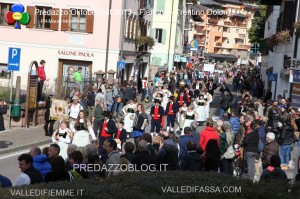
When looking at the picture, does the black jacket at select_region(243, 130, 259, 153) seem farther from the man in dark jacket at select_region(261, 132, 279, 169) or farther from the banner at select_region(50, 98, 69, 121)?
the banner at select_region(50, 98, 69, 121)

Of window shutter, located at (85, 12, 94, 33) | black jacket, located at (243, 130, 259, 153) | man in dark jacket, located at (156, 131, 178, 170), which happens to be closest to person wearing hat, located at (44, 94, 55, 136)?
black jacket, located at (243, 130, 259, 153)

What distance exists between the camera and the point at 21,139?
24141 mm

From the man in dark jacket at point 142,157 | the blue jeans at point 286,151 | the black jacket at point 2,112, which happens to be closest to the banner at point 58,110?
the black jacket at point 2,112

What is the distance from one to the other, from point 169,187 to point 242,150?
778cm

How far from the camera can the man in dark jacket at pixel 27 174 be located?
10.7 metres

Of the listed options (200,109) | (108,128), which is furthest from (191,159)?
(200,109)

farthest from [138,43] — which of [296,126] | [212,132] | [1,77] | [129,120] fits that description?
[212,132]

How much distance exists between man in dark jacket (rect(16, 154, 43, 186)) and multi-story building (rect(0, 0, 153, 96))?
29972 mm

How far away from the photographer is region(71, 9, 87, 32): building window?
41219 mm

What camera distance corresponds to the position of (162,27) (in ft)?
240

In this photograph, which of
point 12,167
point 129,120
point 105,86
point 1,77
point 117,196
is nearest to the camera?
point 117,196

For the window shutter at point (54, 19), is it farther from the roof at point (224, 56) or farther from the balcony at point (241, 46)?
the balcony at point (241, 46)

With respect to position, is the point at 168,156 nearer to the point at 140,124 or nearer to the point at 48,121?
the point at 140,124

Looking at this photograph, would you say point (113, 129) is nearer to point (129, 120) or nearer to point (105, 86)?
point (129, 120)
